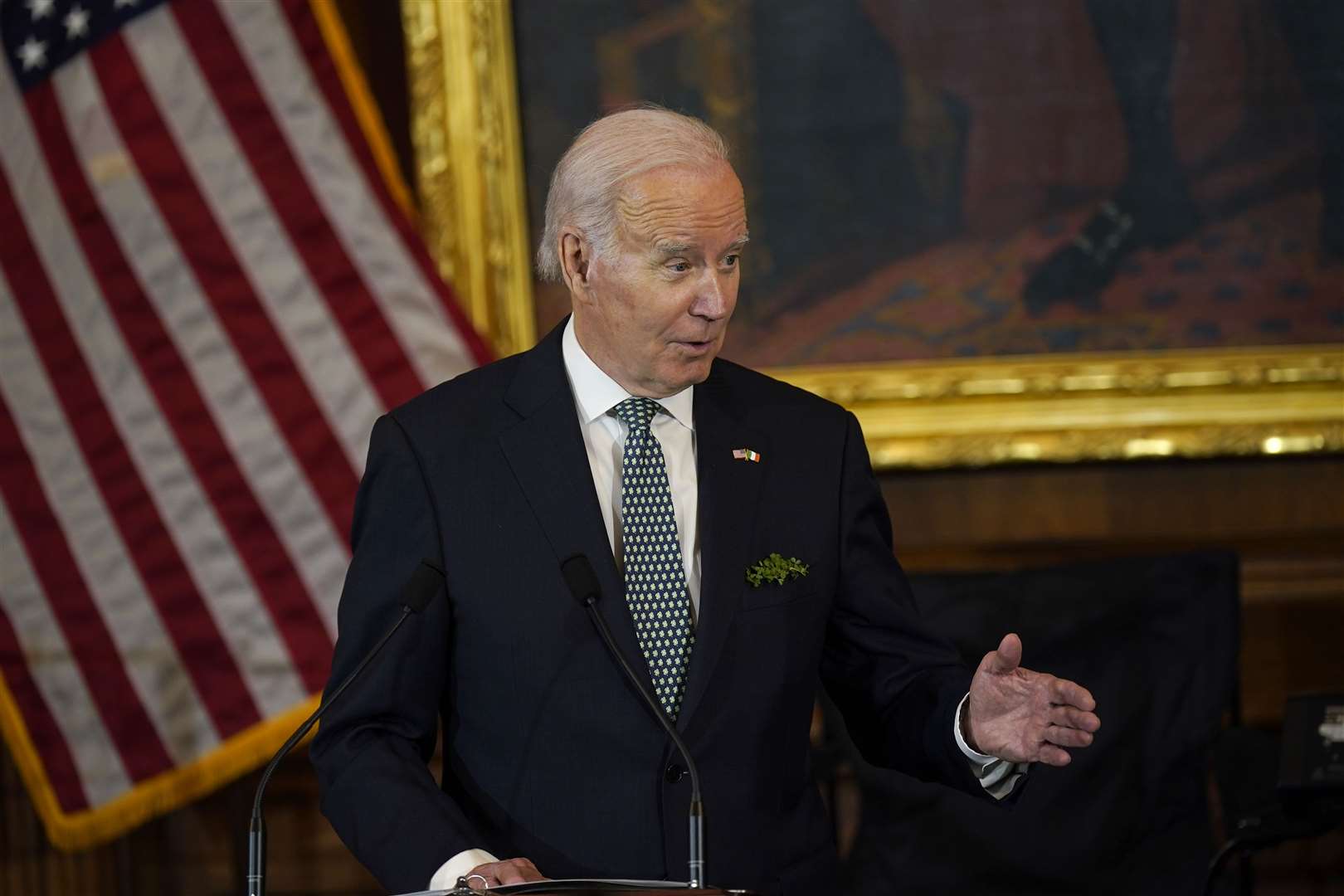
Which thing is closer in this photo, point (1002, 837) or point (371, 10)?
point (1002, 837)

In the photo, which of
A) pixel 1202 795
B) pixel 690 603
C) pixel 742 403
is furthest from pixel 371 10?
pixel 1202 795

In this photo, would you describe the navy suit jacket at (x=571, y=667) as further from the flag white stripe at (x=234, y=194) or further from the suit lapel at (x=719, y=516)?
the flag white stripe at (x=234, y=194)

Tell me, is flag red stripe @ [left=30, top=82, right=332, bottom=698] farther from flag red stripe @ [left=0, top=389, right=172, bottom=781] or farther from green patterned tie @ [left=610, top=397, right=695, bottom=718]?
green patterned tie @ [left=610, top=397, right=695, bottom=718]

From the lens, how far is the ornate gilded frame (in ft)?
12.7

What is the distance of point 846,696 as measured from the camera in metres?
2.43

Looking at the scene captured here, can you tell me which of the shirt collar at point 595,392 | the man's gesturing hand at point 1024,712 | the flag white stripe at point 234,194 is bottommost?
the man's gesturing hand at point 1024,712

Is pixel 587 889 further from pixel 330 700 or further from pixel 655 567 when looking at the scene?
pixel 655 567

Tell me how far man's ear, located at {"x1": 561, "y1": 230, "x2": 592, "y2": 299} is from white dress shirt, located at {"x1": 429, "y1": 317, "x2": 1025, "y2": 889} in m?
0.10

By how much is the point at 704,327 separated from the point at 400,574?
53 centimetres

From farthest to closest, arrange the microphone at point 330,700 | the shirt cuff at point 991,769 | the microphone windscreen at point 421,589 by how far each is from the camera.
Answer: the shirt cuff at point 991,769
the microphone windscreen at point 421,589
the microphone at point 330,700

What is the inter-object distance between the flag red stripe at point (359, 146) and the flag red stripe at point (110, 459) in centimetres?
64

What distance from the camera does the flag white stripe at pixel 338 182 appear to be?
3943mm

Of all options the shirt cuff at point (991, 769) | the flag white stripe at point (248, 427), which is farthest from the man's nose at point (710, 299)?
the flag white stripe at point (248, 427)

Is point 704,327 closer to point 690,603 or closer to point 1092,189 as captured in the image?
point 690,603
